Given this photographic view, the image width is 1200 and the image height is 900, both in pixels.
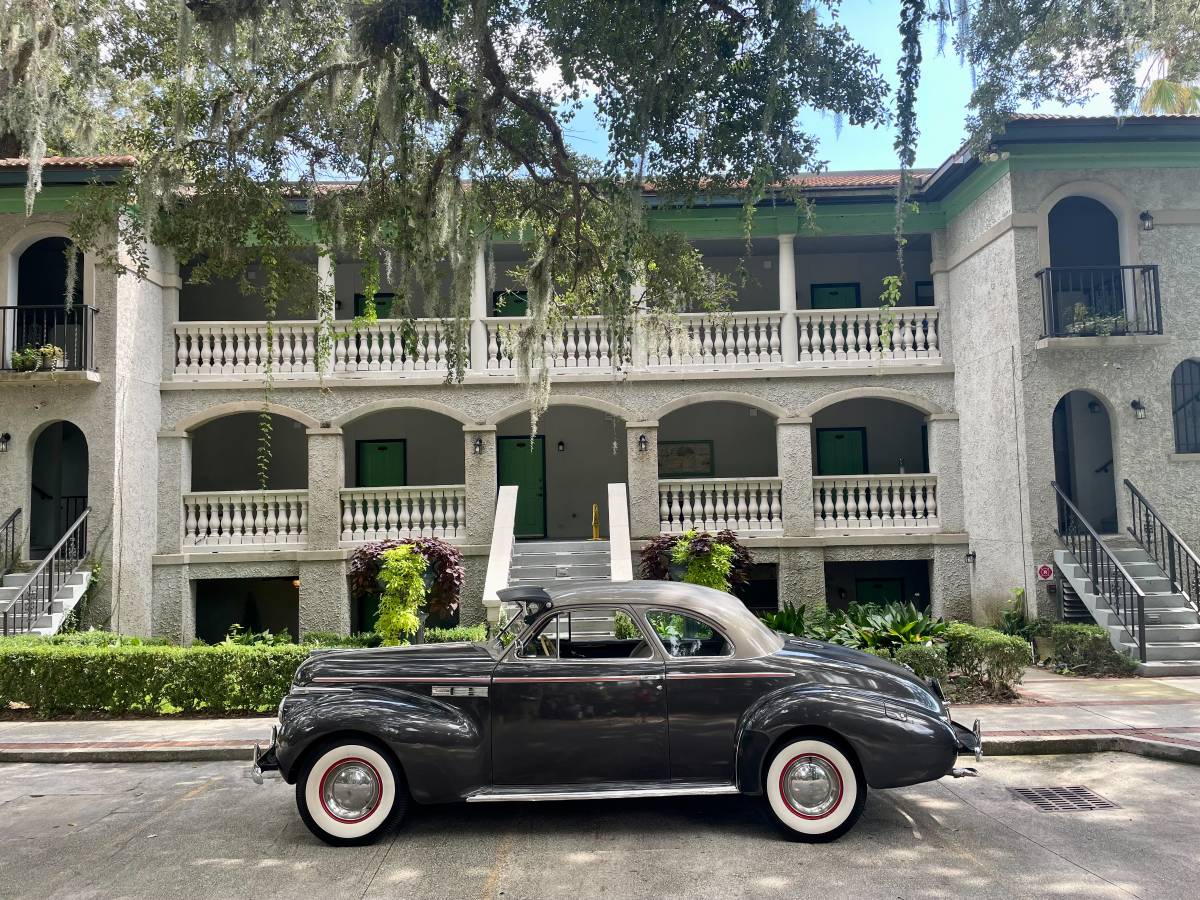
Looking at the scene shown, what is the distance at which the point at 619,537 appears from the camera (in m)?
14.1

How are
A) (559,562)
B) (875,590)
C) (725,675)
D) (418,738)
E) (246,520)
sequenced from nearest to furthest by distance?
1. (418,738)
2. (725,675)
3. (559,562)
4. (246,520)
5. (875,590)

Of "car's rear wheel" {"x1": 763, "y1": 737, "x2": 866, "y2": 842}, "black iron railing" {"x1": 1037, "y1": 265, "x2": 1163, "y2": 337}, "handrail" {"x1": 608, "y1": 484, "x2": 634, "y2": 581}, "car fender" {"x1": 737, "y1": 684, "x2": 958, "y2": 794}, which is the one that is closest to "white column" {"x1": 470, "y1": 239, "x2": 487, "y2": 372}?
"handrail" {"x1": 608, "y1": 484, "x2": 634, "y2": 581}

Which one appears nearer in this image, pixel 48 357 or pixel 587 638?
pixel 587 638

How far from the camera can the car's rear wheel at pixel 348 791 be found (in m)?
5.95

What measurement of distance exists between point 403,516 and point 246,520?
2.77 m

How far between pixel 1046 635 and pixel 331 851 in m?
10.7

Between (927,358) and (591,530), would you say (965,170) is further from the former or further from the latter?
(591,530)

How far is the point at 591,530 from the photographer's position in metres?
18.5

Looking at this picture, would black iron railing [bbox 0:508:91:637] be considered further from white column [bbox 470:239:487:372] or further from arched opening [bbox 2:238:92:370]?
white column [bbox 470:239:487:372]

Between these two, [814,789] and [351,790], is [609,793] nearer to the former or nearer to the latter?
[814,789]

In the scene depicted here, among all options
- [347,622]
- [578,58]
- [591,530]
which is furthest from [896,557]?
[578,58]

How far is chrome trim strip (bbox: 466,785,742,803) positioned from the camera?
19.4ft

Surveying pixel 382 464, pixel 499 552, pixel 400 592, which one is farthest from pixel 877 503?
pixel 382 464

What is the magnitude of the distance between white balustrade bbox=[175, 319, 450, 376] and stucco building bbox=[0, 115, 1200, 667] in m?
0.05
